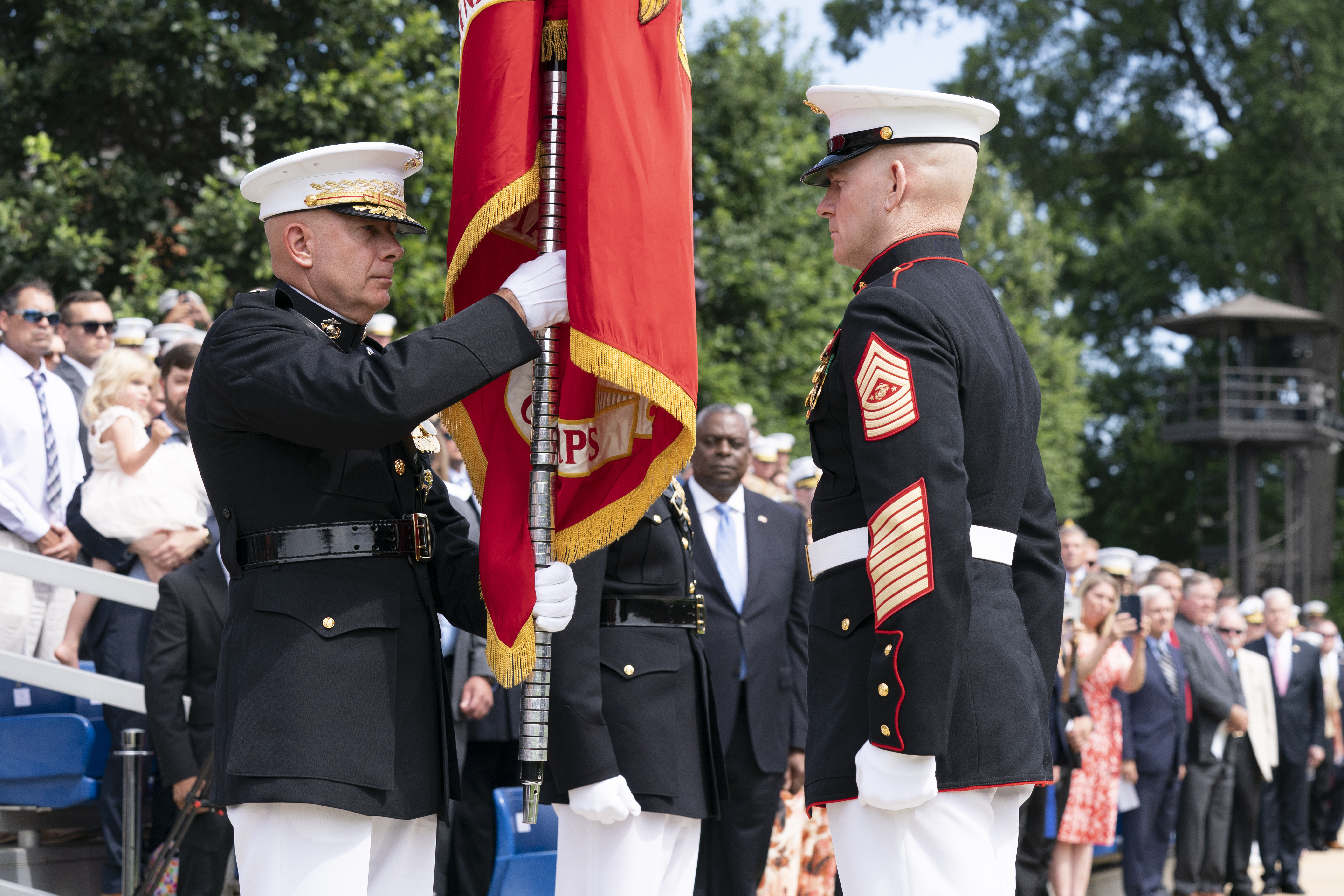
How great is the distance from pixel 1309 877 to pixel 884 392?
11374mm

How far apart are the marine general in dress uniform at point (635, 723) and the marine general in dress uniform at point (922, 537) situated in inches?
33.3

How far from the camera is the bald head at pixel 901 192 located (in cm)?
312

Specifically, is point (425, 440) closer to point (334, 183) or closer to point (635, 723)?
point (334, 183)

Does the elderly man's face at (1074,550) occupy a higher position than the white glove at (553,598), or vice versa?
the elderly man's face at (1074,550)

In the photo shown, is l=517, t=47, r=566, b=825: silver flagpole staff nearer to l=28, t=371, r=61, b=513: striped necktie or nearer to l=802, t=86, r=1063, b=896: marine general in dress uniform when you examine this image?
l=802, t=86, r=1063, b=896: marine general in dress uniform

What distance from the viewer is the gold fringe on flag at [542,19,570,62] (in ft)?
11.6

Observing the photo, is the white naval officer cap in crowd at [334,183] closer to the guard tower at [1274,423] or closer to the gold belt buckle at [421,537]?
the gold belt buckle at [421,537]

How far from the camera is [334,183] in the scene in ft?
10.1

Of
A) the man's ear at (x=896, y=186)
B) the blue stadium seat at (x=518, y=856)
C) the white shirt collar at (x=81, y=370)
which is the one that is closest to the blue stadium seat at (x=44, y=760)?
the blue stadium seat at (x=518, y=856)

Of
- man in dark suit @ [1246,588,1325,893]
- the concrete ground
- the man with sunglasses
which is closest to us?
the man with sunglasses

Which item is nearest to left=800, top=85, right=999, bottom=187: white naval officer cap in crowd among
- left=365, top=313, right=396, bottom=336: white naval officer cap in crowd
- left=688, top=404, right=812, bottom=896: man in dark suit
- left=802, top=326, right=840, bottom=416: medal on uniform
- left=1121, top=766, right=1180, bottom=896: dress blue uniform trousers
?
left=802, top=326, right=840, bottom=416: medal on uniform

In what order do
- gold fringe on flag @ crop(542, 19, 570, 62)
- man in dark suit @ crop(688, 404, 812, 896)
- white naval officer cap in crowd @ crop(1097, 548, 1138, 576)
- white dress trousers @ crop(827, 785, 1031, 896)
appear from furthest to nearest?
white naval officer cap in crowd @ crop(1097, 548, 1138, 576) < man in dark suit @ crop(688, 404, 812, 896) < gold fringe on flag @ crop(542, 19, 570, 62) < white dress trousers @ crop(827, 785, 1031, 896)

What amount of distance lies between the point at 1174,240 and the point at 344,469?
1239 inches

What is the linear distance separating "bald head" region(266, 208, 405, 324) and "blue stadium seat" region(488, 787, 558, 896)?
2597 millimetres
